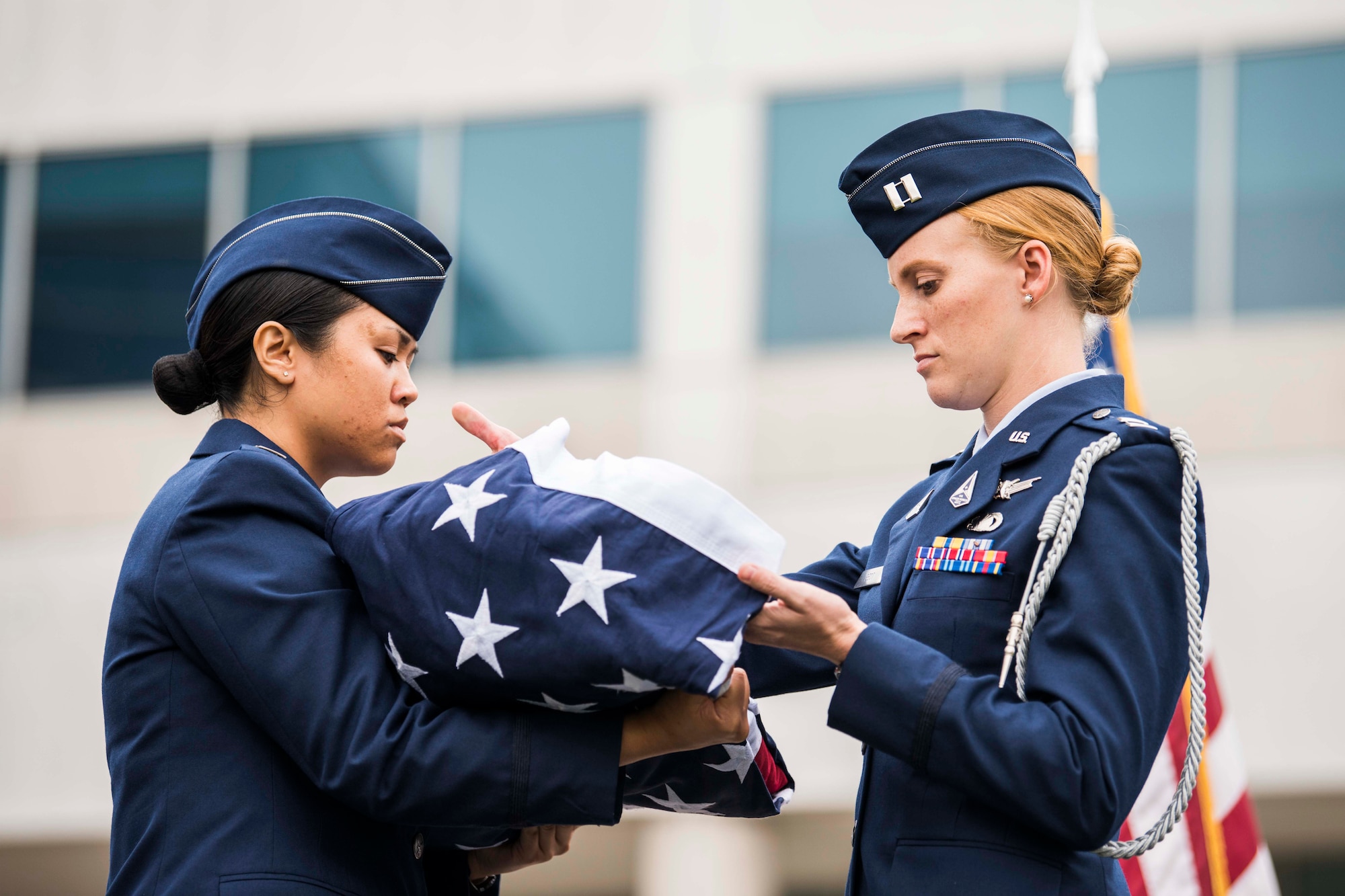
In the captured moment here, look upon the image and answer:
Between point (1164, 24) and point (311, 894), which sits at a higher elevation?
point (1164, 24)

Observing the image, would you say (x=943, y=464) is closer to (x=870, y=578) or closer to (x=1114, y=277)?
(x=870, y=578)

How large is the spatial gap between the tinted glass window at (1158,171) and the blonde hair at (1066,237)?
5.10 meters

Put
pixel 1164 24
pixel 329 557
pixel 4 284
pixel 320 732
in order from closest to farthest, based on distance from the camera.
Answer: pixel 320 732 < pixel 329 557 < pixel 1164 24 < pixel 4 284

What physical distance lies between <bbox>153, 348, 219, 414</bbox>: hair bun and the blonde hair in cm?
110

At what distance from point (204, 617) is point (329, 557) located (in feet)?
0.58

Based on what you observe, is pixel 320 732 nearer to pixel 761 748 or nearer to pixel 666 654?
pixel 666 654

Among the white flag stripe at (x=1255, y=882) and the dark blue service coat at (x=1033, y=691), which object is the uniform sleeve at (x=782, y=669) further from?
the white flag stripe at (x=1255, y=882)

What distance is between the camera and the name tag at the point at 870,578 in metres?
2.21

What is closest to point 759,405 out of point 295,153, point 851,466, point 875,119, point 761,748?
point 851,466

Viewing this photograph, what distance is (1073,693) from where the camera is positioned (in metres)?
1.75

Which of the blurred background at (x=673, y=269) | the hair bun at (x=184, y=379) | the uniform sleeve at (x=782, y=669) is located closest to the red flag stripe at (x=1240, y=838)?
the uniform sleeve at (x=782, y=669)

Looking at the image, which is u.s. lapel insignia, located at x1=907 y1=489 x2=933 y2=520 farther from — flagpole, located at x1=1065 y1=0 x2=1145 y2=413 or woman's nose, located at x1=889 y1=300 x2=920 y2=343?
flagpole, located at x1=1065 y1=0 x2=1145 y2=413

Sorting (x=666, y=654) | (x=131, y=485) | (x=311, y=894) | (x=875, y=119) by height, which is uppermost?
(x=875, y=119)

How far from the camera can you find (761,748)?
214 cm
